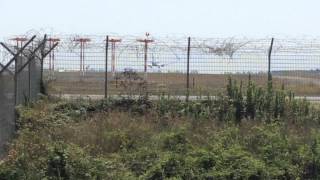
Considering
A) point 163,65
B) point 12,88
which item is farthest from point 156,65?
point 12,88

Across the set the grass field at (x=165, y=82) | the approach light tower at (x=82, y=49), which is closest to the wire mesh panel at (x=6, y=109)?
the grass field at (x=165, y=82)

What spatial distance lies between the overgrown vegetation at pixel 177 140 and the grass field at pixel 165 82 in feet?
12.2

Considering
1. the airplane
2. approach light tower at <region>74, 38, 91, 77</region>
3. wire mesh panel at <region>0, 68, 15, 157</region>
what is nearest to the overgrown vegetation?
wire mesh panel at <region>0, 68, 15, 157</region>

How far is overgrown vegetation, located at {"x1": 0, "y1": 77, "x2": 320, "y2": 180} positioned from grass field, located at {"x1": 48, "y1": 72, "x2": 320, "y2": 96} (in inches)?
146

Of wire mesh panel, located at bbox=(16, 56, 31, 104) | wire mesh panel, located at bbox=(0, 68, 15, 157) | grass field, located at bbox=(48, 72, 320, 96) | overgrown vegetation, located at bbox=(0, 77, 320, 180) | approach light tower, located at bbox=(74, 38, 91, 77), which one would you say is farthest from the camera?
approach light tower, located at bbox=(74, 38, 91, 77)

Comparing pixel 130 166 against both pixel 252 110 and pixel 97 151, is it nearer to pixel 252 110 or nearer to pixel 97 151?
pixel 97 151

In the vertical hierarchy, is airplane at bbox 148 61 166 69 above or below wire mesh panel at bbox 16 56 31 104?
above

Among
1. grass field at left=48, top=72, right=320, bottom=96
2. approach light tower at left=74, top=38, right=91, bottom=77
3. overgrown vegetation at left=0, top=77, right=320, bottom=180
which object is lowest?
overgrown vegetation at left=0, top=77, right=320, bottom=180

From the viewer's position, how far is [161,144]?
14125 millimetres

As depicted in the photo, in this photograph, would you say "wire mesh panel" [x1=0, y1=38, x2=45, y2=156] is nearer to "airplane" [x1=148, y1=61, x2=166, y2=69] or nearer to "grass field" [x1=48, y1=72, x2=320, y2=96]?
"grass field" [x1=48, y1=72, x2=320, y2=96]

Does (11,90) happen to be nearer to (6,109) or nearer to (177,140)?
(6,109)

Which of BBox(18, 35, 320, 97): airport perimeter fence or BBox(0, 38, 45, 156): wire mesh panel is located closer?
BBox(0, 38, 45, 156): wire mesh panel

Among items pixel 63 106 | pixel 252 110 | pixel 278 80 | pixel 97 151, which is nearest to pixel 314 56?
pixel 278 80

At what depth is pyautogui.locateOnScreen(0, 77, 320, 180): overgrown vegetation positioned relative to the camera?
12.0 metres
